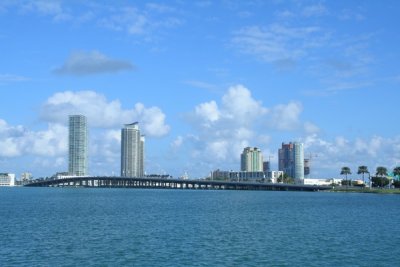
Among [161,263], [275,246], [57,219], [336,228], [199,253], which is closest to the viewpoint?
[161,263]

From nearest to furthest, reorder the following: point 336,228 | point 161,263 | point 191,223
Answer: point 161,263 → point 336,228 → point 191,223

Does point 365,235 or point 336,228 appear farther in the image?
point 336,228

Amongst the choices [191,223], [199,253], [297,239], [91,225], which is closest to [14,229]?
[91,225]

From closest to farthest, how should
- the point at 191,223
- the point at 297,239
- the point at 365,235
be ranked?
the point at 297,239, the point at 365,235, the point at 191,223

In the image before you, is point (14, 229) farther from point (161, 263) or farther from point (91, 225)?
point (161, 263)

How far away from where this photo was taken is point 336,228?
67.1 m

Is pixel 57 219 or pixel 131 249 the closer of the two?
pixel 131 249

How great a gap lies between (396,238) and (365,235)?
3432 millimetres

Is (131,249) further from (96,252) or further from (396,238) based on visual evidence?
(396,238)

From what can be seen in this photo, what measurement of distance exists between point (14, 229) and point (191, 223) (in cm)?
2201

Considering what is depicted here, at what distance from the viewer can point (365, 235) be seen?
2360 inches

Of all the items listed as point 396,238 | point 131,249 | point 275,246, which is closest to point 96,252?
point 131,249

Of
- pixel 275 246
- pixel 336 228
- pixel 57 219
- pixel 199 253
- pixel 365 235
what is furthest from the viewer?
pixel 57 219

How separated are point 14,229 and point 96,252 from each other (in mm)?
22145
